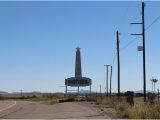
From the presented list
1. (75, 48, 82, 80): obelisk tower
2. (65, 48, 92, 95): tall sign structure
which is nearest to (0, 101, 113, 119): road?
(75, 48, 82, 80): obelisk tower

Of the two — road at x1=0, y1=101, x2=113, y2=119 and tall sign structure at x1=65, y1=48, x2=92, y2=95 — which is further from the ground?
tall sign structure at x1=65, y1=48, x2=92, y2=95

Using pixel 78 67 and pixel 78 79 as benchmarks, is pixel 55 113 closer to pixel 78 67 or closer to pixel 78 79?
pixel 78 67

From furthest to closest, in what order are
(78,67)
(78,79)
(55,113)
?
1. (78,79)
2. (78,67)
3. (55,113)

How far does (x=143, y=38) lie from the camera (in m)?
41.3

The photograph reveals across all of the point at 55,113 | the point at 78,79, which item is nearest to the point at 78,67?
the point at 78,79

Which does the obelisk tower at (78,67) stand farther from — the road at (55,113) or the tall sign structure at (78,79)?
the road at (55,113)

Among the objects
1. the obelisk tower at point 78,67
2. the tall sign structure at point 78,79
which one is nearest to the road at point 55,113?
the obelisk tower at point 78,67

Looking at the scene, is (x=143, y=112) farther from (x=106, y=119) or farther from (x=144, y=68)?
(x=144, y=68)

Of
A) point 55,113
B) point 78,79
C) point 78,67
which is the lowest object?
point 55,113

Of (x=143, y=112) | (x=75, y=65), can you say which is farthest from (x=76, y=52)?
(x=143, y=112)

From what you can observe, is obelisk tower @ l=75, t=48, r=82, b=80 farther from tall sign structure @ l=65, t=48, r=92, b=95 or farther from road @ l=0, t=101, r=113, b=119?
road @ l=0, t=101, r=113, b=119

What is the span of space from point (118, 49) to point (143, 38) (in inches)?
712

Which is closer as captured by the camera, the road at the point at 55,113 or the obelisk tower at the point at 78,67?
the road at the point at 55,113

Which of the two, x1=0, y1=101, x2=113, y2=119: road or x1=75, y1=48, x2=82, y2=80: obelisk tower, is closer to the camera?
x1=0, y1=101, x2=113, y2=119: road
